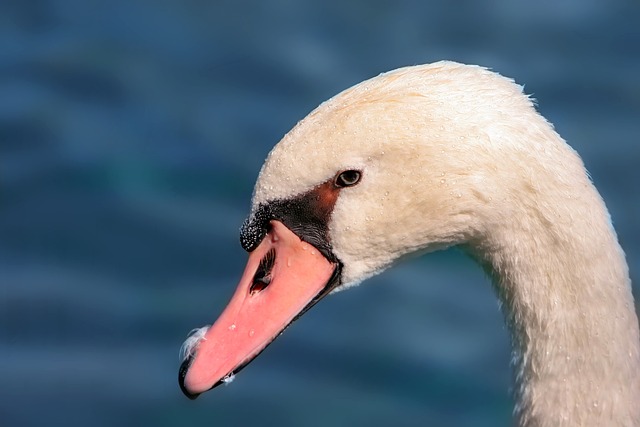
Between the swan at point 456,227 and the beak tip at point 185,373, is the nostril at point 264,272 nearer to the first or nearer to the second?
the swan at point 456,227

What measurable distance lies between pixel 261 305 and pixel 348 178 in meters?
0.51

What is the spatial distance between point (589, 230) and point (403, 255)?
60cm

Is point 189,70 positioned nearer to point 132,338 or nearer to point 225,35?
point 225,35

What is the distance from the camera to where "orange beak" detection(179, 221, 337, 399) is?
414 centimetres

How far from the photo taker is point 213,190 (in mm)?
6910

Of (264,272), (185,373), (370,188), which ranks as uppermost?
(370,188)

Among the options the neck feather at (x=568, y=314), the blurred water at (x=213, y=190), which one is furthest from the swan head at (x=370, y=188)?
the blurred water at (x=213, y=190)

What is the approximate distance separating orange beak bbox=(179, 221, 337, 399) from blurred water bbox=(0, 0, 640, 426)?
2.03 m

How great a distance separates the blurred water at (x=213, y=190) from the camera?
6.21 metres

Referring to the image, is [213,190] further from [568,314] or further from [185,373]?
[568,314]

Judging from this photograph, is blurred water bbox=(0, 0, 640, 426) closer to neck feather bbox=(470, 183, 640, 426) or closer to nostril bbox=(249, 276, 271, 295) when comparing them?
neck feather bbox=(470, 183, 640, 426)

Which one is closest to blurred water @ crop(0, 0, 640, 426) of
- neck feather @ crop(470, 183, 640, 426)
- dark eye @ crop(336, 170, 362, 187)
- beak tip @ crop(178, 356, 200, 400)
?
neck feather @ crop(470, 183, 640, 426)

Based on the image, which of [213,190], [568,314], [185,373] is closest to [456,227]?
[568,314]

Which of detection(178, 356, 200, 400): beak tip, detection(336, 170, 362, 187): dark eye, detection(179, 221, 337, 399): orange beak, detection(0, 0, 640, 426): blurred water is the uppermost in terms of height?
detection(0, 0, 640, 426): blurred water
